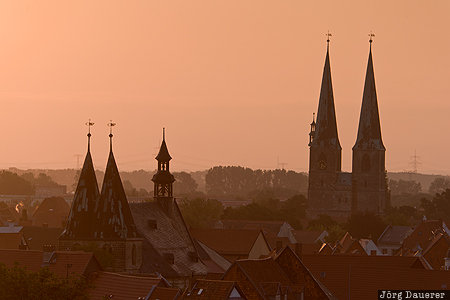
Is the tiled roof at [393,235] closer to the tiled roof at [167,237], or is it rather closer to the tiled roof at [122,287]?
Result: the tiled roof at [167,237]

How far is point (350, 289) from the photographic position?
7556 cm

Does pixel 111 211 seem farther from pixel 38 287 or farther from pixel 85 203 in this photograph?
pixel 38 287

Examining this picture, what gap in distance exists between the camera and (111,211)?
261 feet

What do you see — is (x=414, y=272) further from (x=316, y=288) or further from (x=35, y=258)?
(x=35, y=258)

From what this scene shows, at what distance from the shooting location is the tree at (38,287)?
53.6 meters

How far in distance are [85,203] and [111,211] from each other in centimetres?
165

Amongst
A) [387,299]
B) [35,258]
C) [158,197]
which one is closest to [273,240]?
[158,197]

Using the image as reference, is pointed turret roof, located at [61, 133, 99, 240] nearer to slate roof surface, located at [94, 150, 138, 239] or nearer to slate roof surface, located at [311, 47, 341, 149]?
slate roof surface, located at [94, 150, 138, 239]

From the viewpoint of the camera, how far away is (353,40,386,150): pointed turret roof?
637ft

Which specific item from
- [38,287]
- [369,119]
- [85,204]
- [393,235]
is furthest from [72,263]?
[369,119]

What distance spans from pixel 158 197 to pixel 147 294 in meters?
27.9

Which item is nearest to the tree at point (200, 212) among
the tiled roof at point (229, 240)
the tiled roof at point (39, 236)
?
the tiled roof at point (229, 240)

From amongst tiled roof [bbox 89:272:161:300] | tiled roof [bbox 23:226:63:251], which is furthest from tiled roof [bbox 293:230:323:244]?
tiled roof [bbox 89:272:161:300]

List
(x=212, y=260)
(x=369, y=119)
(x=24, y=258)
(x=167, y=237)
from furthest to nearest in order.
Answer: (x=369, y=119) → (x=212, y=260) → (x=167, y=237) → (x=24, y=258)
